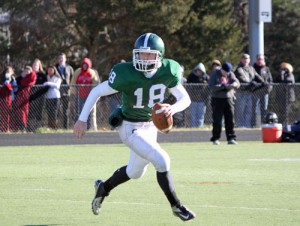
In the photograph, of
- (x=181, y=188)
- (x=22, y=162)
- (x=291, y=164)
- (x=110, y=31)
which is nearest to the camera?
(x=181, y=188)

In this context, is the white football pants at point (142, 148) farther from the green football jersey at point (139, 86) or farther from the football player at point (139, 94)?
the green football jersey at point (139, 86)

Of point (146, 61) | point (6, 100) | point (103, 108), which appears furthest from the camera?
point (103, 108)

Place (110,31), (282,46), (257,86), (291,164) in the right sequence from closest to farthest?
1. (291,164)
2. (257,86)
3. (110,31)
4. (282,46)

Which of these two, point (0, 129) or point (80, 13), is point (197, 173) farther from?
point (80, 13)

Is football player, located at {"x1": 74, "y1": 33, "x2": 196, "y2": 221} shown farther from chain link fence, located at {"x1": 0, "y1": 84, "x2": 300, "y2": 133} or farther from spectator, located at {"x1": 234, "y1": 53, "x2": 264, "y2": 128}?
spectator, located at {"x1": 234, "y1": 53, "x2": 264, "y2": 128}

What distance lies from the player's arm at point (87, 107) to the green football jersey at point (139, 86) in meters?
0.09

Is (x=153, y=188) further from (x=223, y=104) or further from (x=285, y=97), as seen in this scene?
(x=285, y=97)

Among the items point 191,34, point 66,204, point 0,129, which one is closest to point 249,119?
point 0,129

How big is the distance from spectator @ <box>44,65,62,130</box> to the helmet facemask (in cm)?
1408

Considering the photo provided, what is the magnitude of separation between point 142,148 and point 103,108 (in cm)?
1540

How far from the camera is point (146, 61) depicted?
10.1 metres

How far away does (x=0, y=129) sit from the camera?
78.1 feet

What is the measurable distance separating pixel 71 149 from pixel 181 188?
8.18 meters

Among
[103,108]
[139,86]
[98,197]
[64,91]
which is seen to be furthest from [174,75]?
[103,108]
